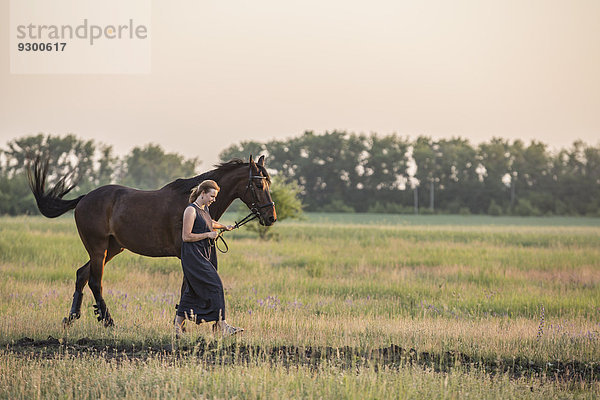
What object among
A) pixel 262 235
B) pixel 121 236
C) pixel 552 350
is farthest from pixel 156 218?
pixel 262 235

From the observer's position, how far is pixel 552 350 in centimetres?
838

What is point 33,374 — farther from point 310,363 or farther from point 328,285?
point 328,285

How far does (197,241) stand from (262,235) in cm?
2150

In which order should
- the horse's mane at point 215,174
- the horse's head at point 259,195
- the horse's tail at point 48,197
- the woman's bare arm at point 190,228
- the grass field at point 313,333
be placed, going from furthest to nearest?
the horse's tail at point 48,197 → the horse's mane at point 215,174 → the horse's head at point 259,195 → the woman's bare arm at point 190,228 → the grass field at point 313,333

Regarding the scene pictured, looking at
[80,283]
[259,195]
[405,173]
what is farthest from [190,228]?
[405,173]

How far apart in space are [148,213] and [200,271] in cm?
152

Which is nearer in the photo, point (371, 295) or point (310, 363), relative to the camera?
point (310, 363)

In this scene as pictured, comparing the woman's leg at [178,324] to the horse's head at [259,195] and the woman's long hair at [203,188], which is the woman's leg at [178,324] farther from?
the horse's head at [259,195]

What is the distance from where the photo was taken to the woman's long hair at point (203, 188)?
337 inches

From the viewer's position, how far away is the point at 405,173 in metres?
82.2

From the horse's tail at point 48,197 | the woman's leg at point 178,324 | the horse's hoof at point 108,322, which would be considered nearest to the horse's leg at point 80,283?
the horse's hoof at point 108,322

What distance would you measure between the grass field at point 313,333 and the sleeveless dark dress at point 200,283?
1.11 feet

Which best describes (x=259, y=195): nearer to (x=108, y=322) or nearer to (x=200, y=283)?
(x=200, y=283)

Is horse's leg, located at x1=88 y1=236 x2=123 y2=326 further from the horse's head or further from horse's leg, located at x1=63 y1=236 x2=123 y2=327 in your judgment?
the horse's head
